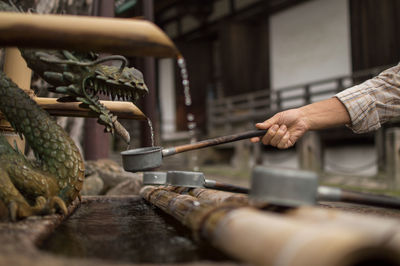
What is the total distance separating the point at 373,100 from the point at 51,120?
6.45 feet

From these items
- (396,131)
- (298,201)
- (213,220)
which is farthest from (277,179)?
(396,131)

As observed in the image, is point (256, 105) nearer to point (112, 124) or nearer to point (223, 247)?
point (112, 124)

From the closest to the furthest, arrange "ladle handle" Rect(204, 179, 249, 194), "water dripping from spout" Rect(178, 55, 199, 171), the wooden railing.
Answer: "ladle handle" Rect(204, 179, 249, 194) < the wooden railing < "water dripping from spout" Rect(178, 55, 199, 171)

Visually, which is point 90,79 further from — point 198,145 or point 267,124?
point 267,124

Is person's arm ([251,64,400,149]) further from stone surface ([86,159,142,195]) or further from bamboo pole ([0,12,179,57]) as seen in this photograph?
stone surface ([86,159,142,195])

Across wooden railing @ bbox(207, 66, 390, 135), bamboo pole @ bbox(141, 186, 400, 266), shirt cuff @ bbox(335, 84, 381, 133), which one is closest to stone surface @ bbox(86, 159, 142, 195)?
shirt cuff @ bbox(335, 84, 381, 133)

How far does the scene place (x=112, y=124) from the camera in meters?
1.94

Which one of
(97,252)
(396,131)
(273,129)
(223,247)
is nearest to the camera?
(223,247)

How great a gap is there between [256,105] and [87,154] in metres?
7.37

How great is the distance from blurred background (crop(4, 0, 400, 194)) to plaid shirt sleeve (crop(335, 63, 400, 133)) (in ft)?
13.4

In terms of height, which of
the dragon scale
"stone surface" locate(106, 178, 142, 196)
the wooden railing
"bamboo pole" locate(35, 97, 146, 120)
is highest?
the wooden railing

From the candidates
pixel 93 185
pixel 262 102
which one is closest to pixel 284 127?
pixel 93 185

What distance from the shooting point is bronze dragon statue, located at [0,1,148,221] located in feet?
5.44

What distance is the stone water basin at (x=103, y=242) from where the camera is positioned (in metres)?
0.94
